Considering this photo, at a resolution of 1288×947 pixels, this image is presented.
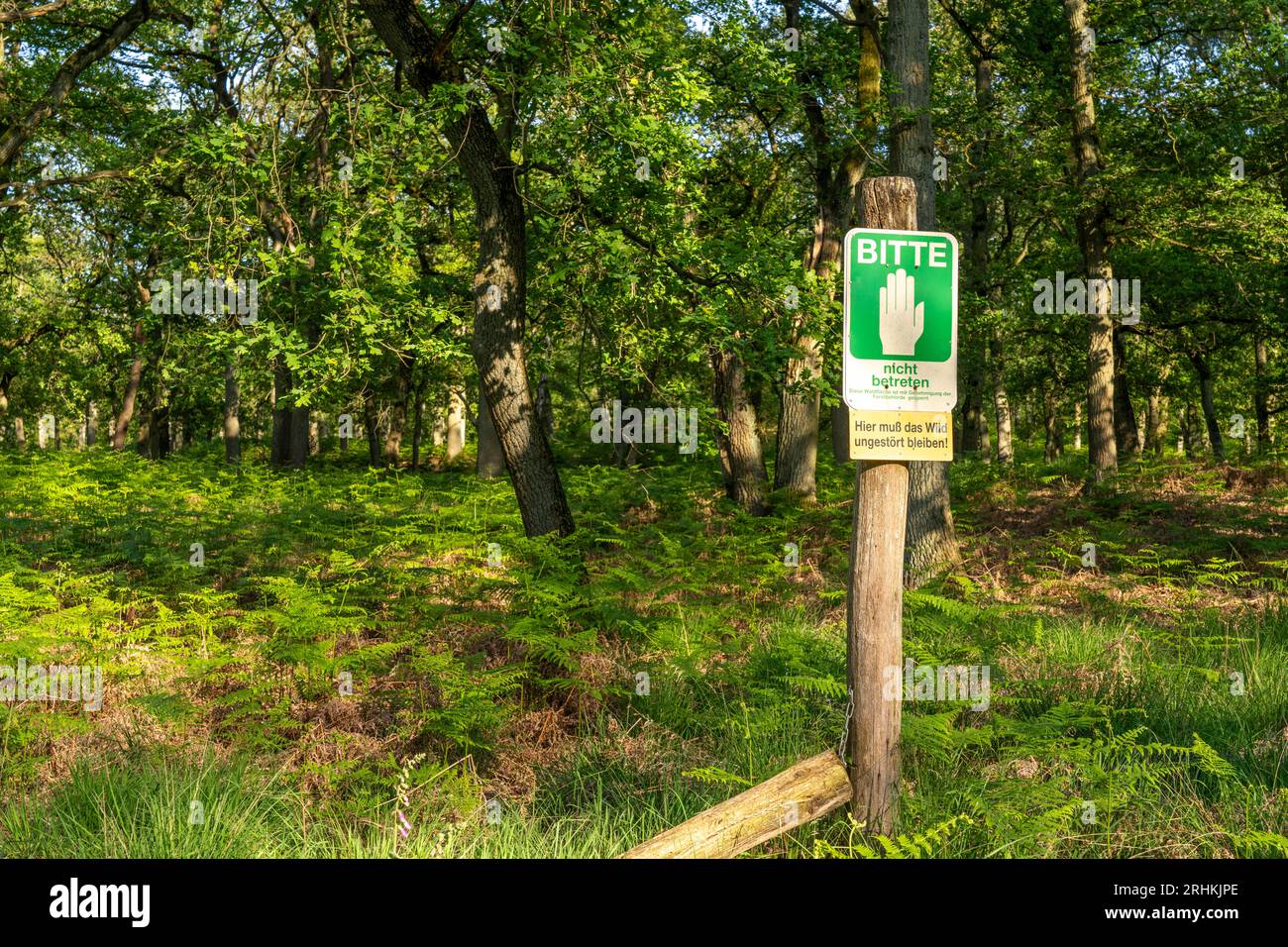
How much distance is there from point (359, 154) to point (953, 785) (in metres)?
6.18

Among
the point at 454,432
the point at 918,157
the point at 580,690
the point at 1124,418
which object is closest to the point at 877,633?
the point at 580,690

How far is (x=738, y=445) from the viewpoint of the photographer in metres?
15.4

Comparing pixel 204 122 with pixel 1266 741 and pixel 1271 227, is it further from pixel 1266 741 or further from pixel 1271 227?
pixel 1271 227

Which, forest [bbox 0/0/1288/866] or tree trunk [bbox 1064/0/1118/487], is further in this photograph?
tree trunk [bbox 1064/0/1118/487]

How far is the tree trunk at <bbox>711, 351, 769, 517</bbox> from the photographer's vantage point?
1498 cm

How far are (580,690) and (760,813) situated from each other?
127 inches

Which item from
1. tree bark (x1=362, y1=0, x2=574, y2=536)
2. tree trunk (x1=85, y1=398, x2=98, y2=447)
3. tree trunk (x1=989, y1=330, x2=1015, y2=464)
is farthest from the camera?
tree trunk (x1=85, y1=398, x2=98, y2=447)

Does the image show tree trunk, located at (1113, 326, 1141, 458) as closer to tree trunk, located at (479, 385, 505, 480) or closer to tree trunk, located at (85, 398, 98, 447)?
tree trunk, located at (479, 385, 505, 480)

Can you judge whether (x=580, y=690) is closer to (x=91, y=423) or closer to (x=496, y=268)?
(x=496, y=268)

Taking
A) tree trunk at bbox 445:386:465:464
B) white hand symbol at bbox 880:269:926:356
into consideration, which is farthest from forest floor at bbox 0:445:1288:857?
tree trunk at bbox 445:386:465:464

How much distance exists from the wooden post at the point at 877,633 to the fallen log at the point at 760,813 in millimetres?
136

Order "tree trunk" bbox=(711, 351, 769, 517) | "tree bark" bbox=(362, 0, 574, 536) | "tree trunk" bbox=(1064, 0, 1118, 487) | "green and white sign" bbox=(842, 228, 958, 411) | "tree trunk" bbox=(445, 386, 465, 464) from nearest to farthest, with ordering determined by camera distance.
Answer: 1. "green and white sign" bbox=(842, 228, 958, 411)
2. "tree bark" bbox=(362, 0, 574, 536)
3. "tree trunk" bbox=(1064, 0, 1118, 487)
4. "tree trunk" bbox=(711, 351, 769, 517)
5. "tree trunk" bbox=(445, 386, 465, 464)

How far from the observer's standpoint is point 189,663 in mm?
7238

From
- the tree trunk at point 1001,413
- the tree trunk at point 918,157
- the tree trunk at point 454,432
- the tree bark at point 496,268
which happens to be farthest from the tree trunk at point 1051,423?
the tree bark at point 496,268
